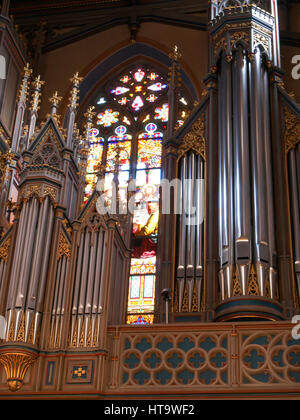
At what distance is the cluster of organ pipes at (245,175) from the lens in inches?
490

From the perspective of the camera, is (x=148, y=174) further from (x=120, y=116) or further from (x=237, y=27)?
(x=237, y=27)

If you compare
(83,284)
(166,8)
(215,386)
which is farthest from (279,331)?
(166,8)

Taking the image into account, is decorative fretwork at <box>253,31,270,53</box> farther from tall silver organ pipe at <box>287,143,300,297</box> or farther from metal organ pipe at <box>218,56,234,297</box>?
tall silver organ pipe at <box>287,143,300,297</box>

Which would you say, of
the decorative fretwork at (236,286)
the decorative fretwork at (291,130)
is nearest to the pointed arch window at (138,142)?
the decorative fretwork at (291,130)

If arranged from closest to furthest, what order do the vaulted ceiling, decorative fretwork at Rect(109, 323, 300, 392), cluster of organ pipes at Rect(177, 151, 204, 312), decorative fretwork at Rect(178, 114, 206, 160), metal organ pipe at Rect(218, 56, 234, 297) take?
1. decorative fretwork at Rect(109, 323, 300, 392)
2. metal organ pipe at Rect(218, 56, 234, 297)
3. cluster of organ pipes at Rect(177, 151, 204, 312)
4. decorative fretwork at Rect(178, 114, 206, 160)
5. the vaulted ceiling

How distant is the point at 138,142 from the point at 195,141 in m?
4.11

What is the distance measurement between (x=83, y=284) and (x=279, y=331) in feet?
10.9

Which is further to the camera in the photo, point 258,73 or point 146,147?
point 146,147

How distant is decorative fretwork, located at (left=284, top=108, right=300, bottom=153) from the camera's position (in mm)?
14195

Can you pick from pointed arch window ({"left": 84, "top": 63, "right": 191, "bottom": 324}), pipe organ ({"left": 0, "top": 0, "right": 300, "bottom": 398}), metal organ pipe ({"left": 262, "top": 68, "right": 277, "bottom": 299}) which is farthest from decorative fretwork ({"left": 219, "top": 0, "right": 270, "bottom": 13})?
pointed arch window ({"left": 84, "top": 63, "right": 191, "bottom": 324})

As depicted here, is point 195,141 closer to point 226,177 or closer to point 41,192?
point 226,177

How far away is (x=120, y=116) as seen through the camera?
19344 millimetres

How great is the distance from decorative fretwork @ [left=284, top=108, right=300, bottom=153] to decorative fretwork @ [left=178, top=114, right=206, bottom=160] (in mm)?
1650

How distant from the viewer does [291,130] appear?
14375mm
